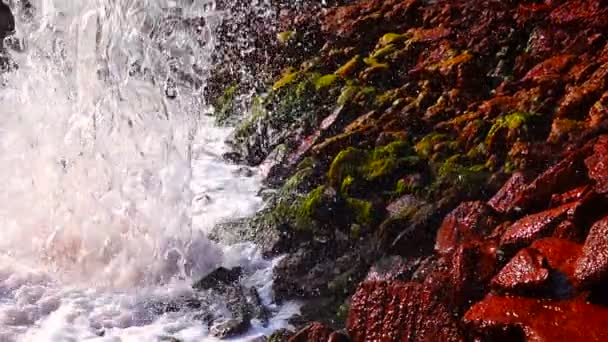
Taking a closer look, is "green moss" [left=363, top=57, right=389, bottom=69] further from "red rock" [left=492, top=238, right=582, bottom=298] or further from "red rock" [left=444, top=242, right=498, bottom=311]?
"red rock" [left=492, top=238, right=582, bottom=298]

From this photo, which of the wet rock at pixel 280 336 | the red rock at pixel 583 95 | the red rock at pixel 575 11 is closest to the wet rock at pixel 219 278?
the wet rock at pixel 280 336

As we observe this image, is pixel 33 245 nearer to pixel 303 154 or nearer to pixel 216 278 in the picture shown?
pixel 216 278

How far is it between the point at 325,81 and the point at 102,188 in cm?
363

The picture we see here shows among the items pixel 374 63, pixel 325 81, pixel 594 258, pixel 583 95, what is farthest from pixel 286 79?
pixel 594 258

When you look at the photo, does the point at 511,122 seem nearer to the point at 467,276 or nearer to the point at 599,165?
the point at 599,165

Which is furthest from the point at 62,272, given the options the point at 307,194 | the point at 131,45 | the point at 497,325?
the point at 497,325

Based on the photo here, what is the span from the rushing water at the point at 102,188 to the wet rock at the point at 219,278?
149mm

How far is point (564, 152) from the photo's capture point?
20.7 ft

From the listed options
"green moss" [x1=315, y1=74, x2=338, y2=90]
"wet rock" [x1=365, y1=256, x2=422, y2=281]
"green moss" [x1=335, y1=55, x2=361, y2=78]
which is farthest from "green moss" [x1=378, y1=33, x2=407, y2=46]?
"wet rock" [x1=365, y1=256, x2=422, y2=281]

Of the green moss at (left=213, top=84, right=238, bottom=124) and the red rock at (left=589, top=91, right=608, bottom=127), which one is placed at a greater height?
the red rock at (left=589, top=91, right=608, bottom=127)

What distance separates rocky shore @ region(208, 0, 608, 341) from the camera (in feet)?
15.4

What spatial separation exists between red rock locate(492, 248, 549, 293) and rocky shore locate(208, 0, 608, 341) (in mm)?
12

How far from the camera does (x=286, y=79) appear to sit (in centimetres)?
1062

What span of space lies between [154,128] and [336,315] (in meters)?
3.73
